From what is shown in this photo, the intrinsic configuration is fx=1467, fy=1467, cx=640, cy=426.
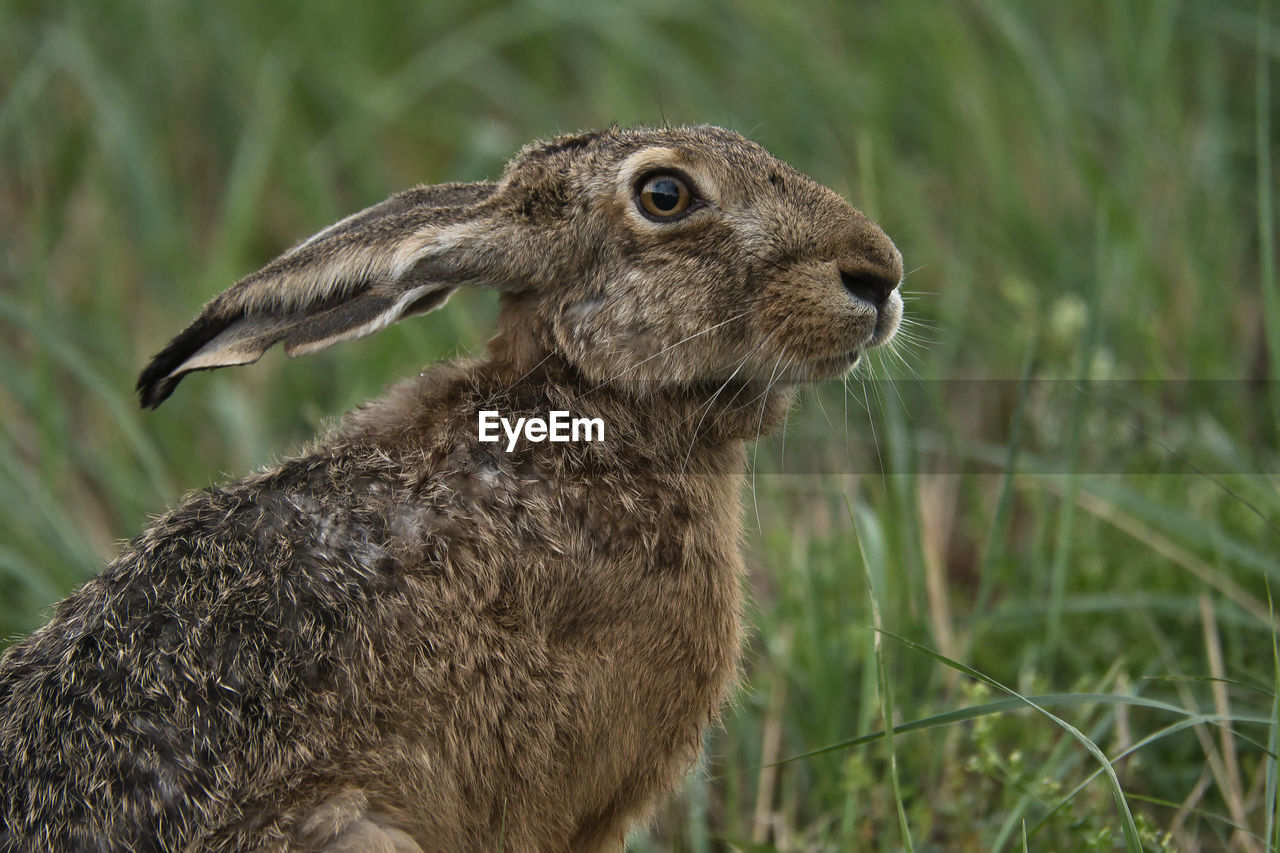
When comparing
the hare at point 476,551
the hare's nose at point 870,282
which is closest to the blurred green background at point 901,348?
the hare at point 476,551

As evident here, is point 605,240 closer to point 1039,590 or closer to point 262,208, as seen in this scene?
point 1039,590

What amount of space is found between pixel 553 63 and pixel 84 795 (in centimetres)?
524

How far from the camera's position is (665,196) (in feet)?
11.4

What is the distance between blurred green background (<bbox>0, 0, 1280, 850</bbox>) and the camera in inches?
152

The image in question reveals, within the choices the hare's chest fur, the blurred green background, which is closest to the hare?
the hare's chest fur

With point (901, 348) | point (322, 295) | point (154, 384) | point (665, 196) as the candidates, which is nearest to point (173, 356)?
point (154, 384)

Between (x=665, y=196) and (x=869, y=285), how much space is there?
0.53 meters

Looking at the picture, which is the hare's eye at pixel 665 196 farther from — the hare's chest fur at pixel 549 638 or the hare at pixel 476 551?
the hare's chest fur at pixel 549 638

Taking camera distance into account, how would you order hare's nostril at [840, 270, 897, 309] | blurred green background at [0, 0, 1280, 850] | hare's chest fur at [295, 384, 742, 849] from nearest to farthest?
hare's chest fur at [295, 384, 742, 849] < hare's nostril at [840, 270, 897, 309] < blurred green background at [0, 0, 1280, 850]

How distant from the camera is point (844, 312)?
3369mm

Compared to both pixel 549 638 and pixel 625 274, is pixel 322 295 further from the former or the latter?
pixel 549 638

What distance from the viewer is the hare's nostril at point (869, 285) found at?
342cm

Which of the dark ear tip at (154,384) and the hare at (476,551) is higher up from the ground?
the dark ear tip at (154,384)

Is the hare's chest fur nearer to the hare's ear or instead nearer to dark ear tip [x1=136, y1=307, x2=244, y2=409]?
the hare's ear
